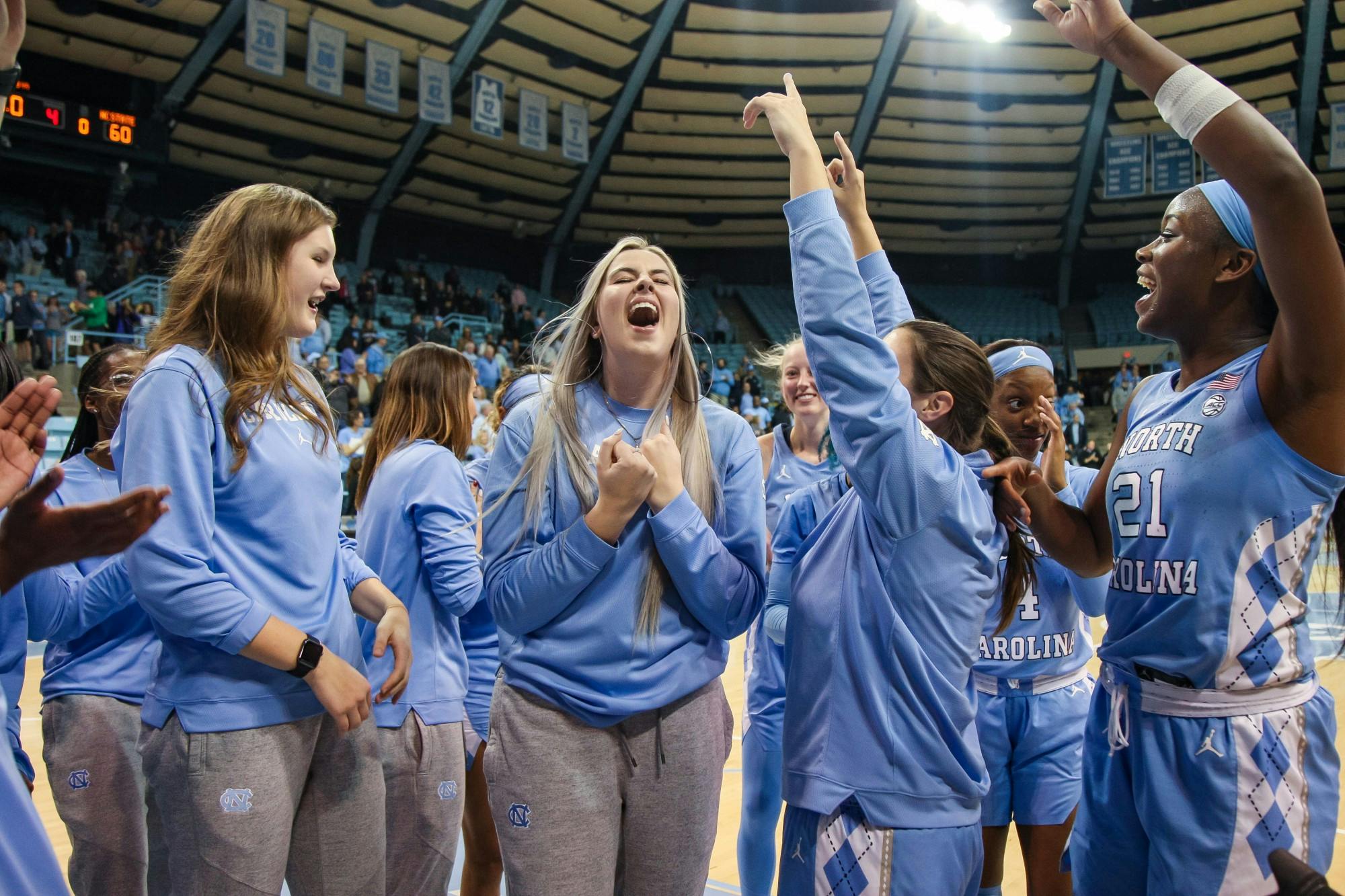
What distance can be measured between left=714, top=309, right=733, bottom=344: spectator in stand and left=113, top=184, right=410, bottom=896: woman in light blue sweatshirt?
2183 cm

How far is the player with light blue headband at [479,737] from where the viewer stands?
2.71 meters

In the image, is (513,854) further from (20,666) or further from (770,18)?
(770,18)

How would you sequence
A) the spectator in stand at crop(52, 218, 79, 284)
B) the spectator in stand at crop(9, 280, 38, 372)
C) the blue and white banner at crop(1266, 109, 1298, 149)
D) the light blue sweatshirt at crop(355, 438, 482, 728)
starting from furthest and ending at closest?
1. the blue and white banner at crop(1266, 109, 1298, 149)
2. the spectator in stand at crop(52, 218, 79, 284)
3. the spectator in stand at crop(9, 280, 38, 372)
4. the light blue sweatshirt at crop(355, 438, 482, 728)

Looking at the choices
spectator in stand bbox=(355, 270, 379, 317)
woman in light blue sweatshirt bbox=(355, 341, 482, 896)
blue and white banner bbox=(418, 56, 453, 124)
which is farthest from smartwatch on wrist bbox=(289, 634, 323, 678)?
spectator in stand bbox=(355, 270, 379, 317)

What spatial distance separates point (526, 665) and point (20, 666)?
4.30ft

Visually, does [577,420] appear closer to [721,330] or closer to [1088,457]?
[1088,457]

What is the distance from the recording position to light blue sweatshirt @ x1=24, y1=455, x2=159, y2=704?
2242 mm

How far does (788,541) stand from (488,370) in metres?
13.1

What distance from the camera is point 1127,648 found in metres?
1.71

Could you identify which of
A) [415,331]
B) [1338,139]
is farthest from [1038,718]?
[1338,139]

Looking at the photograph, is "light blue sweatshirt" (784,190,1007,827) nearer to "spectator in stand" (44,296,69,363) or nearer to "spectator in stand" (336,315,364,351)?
"spectator in stand" (44,296,69,363)

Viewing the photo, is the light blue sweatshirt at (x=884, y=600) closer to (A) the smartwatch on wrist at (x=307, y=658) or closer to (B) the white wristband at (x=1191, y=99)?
(B) the white wristband at (x=1191, y=99)

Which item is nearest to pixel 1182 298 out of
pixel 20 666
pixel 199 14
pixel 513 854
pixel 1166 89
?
pixel 1166 89

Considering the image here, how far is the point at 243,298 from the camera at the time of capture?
71.9 inches
